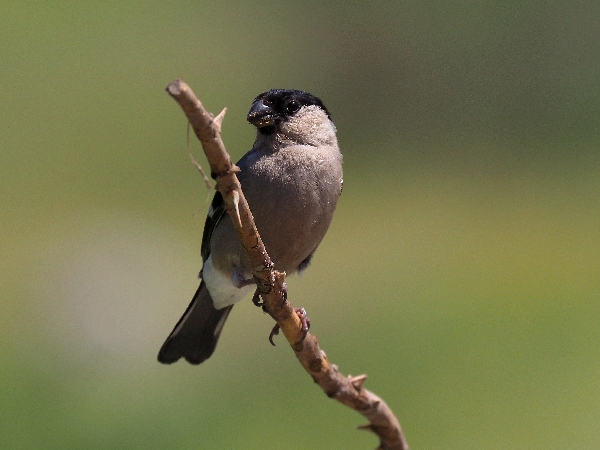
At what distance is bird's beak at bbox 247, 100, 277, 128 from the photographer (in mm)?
3061

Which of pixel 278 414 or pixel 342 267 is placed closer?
pixel 278 414

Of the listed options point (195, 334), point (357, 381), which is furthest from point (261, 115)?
point (357, 381)

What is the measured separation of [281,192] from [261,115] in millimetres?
293

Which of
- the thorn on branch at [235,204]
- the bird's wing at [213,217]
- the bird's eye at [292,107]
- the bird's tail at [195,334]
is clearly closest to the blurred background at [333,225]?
the bird's tail at [195,334]

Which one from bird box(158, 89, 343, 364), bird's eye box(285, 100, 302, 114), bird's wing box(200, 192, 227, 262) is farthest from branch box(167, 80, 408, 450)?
bird's eye box(285, 100, 302, 114)

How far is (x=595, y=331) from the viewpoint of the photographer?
595cm

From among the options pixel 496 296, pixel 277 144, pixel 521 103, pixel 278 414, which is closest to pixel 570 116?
pixel 521 103

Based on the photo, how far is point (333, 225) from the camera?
7.84 m

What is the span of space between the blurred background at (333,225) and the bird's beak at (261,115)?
2041mm

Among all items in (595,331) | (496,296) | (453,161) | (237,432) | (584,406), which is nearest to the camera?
(237,432)

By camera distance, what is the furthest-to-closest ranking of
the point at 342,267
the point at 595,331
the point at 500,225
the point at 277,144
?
the point at 500,225, the point at 342,267, the point at 595,331, the point at 277,144

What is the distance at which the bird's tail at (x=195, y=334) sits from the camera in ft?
11.3

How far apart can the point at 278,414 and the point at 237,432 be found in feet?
0.90

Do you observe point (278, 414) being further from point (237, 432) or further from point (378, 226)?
point (378, 226)
